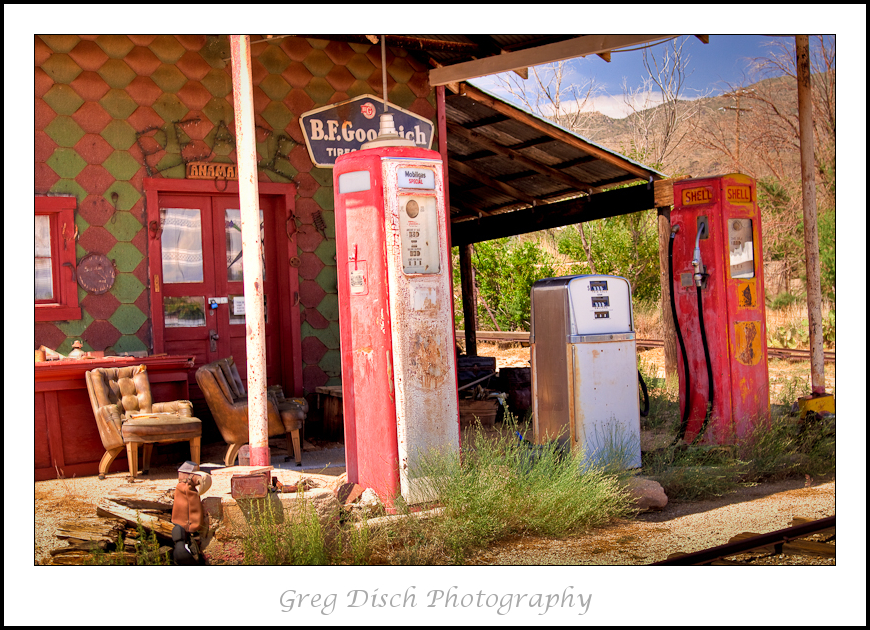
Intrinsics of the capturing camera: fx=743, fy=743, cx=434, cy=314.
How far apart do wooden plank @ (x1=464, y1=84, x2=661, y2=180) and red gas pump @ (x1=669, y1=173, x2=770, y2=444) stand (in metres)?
2.91

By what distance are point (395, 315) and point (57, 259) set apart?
13.8 feet

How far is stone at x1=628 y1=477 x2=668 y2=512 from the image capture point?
585 cm

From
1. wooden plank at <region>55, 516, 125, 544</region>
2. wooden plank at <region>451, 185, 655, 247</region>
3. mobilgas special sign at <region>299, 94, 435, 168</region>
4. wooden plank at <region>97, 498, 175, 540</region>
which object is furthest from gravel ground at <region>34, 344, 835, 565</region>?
wooden plank at <region>451, 185, 655, 247</region>

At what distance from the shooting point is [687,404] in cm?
754

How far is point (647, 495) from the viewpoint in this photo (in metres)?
5.86

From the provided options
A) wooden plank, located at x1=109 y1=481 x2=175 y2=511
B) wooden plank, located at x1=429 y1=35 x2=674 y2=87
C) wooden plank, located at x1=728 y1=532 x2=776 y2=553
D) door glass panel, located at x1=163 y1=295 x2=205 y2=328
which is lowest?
wooden plank, located at x1=728 y1=532 x2=776 y2=553

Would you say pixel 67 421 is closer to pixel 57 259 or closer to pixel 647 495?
pixel 57 259

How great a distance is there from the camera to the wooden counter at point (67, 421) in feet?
22.5

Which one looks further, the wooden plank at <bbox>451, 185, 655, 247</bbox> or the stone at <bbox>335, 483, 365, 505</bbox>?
the wooden plank at <bbox>451, 185, 655, 247</bbox>

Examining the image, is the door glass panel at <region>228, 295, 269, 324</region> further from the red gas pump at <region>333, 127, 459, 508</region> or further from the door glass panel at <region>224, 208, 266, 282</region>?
the red gas pump at <region>333, 127, 459, 508</region>

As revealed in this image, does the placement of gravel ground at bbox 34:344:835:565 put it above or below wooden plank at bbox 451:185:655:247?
below

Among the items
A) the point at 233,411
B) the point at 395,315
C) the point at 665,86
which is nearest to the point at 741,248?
the point at 395,315

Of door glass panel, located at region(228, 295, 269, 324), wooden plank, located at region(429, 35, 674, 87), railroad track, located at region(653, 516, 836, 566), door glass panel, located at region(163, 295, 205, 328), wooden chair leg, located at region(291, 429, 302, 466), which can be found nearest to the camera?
railroad track, located at region(653, 516, 836, 566)

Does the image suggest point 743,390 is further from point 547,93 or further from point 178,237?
point 547,93
